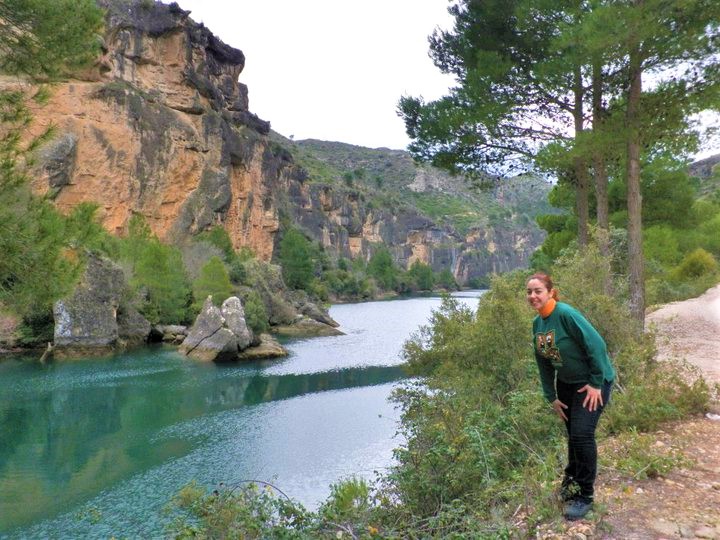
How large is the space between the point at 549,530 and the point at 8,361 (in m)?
25.4

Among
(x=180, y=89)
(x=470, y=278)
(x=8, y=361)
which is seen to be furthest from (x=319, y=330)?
(x=470, y=278)

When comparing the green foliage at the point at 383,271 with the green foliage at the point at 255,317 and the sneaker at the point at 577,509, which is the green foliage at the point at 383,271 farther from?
the sneaker at the point at 577,509

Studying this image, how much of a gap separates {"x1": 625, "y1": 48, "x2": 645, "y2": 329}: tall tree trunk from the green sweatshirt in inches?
191

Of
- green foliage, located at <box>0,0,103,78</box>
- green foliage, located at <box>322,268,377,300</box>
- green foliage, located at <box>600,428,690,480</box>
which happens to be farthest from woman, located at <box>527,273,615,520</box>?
green foliage, located at <box>322,268,377,300</box>

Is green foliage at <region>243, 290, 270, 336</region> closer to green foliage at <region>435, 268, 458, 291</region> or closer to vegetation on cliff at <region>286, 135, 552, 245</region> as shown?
green foliage at <region>435, 268, 458, 291</region>

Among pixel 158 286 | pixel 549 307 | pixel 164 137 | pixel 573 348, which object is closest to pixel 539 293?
pixel 549 307

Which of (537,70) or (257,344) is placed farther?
(257,344)

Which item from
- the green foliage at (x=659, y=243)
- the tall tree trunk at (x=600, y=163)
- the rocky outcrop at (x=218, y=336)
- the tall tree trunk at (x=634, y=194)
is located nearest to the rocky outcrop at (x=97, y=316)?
the rocky outcrop at (x=218, y=336)

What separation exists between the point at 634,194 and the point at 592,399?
18.1 feet

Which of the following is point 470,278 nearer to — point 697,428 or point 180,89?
point 180,89

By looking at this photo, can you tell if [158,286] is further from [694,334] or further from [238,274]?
[694,334]

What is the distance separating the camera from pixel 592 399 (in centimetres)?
325

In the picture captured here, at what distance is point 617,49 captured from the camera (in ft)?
24.8

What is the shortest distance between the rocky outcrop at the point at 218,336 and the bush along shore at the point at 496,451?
17.9 meters
